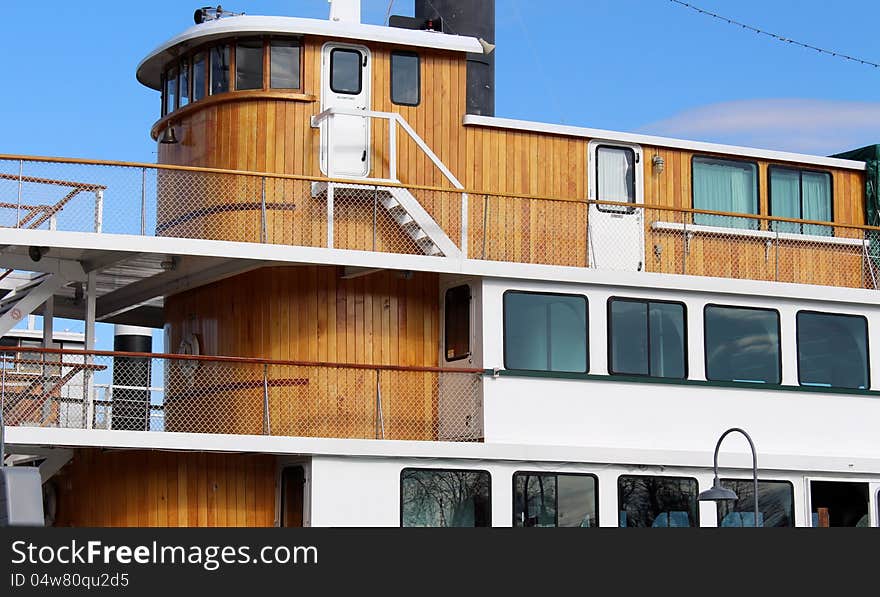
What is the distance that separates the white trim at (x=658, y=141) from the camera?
70.4 ft

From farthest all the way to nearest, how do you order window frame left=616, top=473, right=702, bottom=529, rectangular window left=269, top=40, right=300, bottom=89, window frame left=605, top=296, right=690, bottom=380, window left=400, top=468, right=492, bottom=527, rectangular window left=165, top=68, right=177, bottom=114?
rectangular window left=165, top=68, right=177, bottom=114, rectangular window left=269, top=40, right=300, bottom=89, window frame left=605, top=296, right=690, bottom=380, window frame left=616, top=473, right=702, bottom=529, window left=400, top=468, right=492, bottom=527

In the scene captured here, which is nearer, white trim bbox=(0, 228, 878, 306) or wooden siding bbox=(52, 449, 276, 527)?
white trim bbox=(0, 228, 878, 306)

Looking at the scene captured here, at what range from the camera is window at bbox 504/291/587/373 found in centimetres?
2009

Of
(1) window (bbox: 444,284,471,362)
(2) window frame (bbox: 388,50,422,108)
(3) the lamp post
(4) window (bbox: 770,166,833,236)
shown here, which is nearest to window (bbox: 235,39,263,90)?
(2) window frame (bbox: 388,50,422,108)

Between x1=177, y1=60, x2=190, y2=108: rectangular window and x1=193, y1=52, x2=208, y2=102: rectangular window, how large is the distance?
0.59 feet

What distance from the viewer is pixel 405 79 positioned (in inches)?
832

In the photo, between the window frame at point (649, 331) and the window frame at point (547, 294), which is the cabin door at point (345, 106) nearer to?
the window frame at point (547, 294)

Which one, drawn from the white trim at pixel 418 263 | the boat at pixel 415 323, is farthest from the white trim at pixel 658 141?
the white trim at pixel 418 263

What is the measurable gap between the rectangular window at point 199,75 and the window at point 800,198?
8.14 m

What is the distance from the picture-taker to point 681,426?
20.7 meters

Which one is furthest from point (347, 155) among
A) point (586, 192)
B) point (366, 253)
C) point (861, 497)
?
point (861, 497)

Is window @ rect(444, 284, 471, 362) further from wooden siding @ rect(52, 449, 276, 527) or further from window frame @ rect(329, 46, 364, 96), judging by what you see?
window frame @ rect(329, 46, 364, 96)

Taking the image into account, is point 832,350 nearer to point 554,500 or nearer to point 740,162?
point 740,162

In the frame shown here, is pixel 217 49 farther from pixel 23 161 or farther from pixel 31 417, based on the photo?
pixel 31 417
